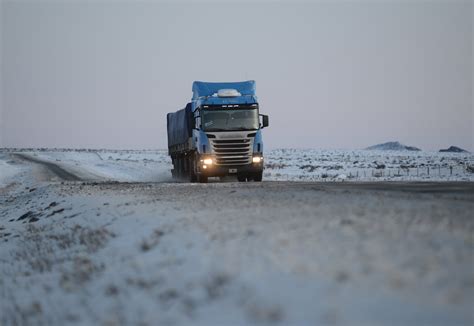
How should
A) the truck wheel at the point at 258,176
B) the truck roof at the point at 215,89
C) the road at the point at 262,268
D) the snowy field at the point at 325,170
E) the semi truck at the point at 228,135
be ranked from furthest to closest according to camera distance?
the snowy field at the point at 325,170 → the truck wheel at the point at 258,176 → the truck roof at the point at 215,89 → the semi truck at the point at 228,135 → the road at the point at 262,268

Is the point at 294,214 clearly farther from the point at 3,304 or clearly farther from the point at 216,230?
the point at 3,304

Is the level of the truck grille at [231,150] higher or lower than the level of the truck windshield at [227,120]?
lower

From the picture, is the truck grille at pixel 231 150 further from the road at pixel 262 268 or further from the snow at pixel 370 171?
the road at pixel 262 268

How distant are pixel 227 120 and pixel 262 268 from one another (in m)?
17.1

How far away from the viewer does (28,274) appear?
26.6 feet

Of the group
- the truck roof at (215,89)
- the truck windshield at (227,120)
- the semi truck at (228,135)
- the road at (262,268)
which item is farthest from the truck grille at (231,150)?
the road at (262,268)

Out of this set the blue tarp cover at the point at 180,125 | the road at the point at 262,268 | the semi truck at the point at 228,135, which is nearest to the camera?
the road at the point at 262,268

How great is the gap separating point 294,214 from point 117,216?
3978mm

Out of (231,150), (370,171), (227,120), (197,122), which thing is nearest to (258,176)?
(231,150)

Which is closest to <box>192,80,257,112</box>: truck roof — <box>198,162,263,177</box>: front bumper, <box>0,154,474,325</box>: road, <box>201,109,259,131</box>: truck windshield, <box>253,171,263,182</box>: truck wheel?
<box>201,109,259,131</box>: truck windshield

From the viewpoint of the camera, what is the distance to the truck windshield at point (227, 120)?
22.0 meters

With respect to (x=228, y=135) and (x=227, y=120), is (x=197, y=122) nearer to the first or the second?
(x=227, y=120)

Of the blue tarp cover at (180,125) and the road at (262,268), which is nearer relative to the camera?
the road at (262,268)

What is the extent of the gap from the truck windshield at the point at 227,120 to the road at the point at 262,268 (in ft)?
41.6
